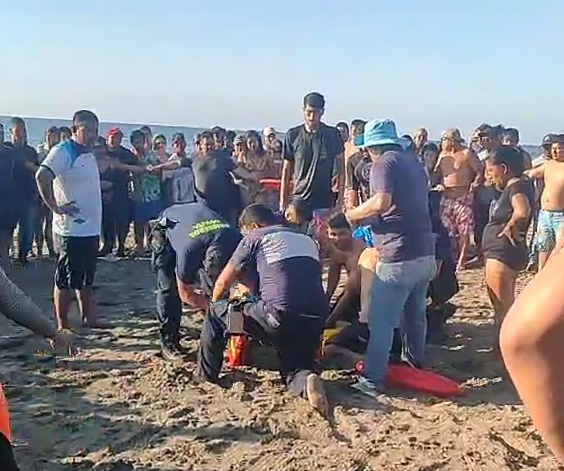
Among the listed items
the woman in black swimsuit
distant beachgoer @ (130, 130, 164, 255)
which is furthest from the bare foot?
distant beachgoer @ (130, 130, 164, 255)

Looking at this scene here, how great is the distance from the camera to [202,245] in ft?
17.8

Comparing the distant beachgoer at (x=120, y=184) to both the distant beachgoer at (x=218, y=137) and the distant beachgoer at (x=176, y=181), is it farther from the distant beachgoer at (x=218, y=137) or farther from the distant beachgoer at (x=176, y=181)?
the distant beachgoer at (x=218, y=137)

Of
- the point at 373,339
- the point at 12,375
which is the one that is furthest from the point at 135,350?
the point at 373,339

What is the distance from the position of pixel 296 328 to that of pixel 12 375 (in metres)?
2.03

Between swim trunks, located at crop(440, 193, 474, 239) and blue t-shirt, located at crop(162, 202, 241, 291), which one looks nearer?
blue t-shirt, located at crop(162, 202, 241, 291)

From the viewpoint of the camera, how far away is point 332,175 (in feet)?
23.7

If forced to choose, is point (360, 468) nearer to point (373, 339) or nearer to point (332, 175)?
point (373, 339)

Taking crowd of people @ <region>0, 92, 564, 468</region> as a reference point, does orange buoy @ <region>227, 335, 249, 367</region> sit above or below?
below

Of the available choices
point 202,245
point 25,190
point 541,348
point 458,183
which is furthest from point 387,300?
point 25,190

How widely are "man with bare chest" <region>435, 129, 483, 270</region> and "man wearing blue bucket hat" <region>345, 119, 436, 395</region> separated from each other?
467cm

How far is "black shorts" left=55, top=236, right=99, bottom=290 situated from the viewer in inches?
244

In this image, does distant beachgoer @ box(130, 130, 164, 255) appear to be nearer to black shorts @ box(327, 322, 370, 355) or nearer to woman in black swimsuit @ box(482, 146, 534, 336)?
black shorts @ box(327, 322, 370, 355)

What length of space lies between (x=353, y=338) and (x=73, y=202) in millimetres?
2386

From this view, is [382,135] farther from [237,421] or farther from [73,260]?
[73,260]
